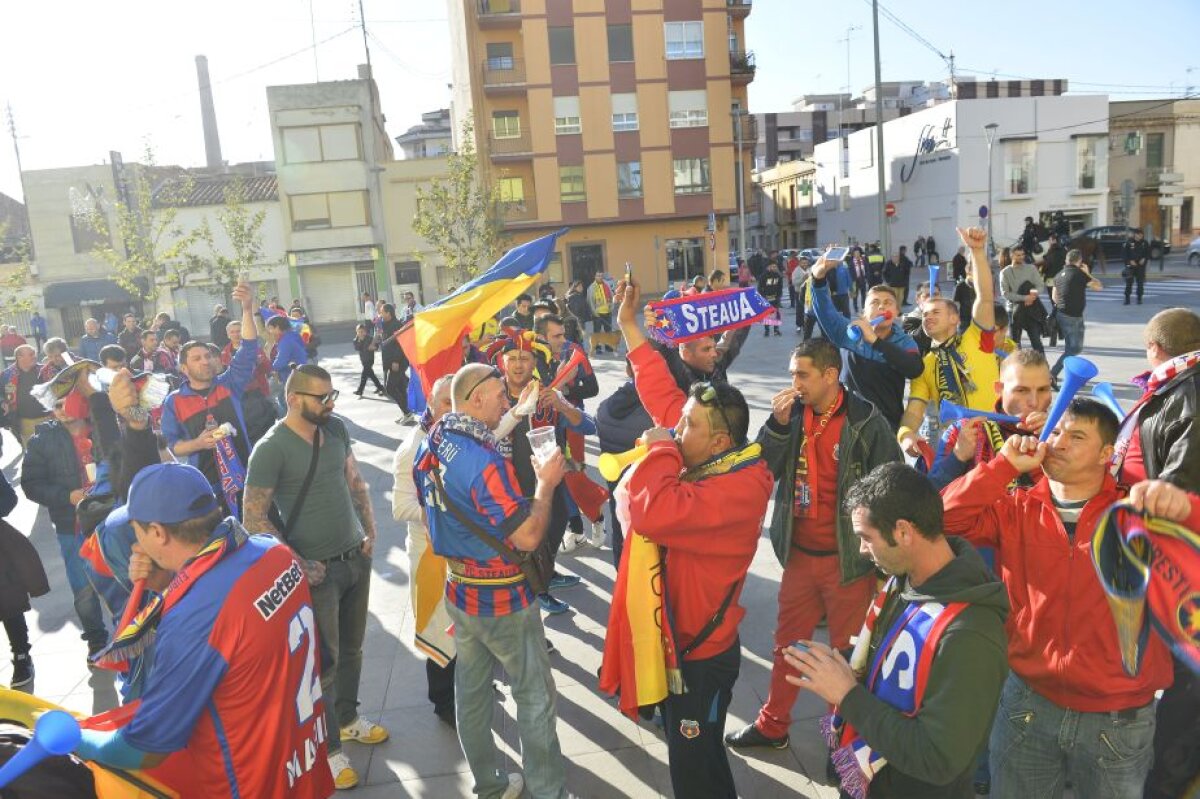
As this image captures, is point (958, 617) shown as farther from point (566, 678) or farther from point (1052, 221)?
point (1052, 221)

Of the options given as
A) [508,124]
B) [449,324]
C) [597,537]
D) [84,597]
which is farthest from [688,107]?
[84,597]

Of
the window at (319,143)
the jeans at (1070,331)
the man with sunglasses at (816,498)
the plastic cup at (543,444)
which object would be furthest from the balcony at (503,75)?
the plastic cup at (543,444)

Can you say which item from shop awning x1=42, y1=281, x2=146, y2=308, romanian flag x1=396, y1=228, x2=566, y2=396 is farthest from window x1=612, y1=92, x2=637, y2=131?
romanian flag x1=396, y1=228, x2=566, y2=396

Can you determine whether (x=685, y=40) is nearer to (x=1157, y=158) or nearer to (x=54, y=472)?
(x=1157, y=158)

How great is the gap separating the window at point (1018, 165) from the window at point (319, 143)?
104ft

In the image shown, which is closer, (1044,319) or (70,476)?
(70,476)

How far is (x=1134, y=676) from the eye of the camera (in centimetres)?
238

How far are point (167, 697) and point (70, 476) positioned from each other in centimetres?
450

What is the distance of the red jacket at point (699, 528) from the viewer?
2.99 metres

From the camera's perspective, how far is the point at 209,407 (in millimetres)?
6258

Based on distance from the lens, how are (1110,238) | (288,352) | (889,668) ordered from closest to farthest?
(889,668) < (288,352) < (1110,238)

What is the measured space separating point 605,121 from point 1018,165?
20652 mm

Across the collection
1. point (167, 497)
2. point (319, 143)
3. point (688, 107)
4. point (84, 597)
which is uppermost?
point (688, 107)

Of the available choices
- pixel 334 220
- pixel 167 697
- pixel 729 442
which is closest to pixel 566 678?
pixel 729 442
